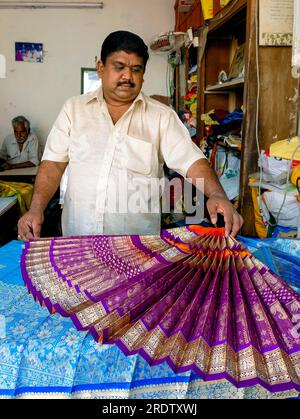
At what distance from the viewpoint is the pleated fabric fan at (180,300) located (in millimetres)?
843

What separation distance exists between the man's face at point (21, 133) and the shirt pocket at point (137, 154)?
404cm

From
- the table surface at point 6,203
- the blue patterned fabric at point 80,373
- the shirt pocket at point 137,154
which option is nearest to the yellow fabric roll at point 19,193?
the table surface at point 6,203

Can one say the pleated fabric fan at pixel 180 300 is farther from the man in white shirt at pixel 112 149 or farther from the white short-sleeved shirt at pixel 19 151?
the white short-sleeved shirt at pixel 19 151

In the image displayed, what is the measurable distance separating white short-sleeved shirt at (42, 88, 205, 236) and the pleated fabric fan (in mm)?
646

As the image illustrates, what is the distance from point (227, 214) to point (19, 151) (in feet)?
16.1

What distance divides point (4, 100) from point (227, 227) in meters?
5.51

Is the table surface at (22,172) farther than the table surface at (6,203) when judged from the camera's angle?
Yes

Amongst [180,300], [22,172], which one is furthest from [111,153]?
[22,172]

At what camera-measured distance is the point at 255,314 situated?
37.0 inches

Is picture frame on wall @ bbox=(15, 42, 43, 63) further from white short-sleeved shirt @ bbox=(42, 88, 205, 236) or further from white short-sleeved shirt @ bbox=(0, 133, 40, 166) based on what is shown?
white short-sleeved shirt @ bbox=(42, 88, 205, 236)

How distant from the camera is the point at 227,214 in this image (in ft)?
4.34

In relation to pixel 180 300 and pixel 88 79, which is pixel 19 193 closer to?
pixel 180 300
